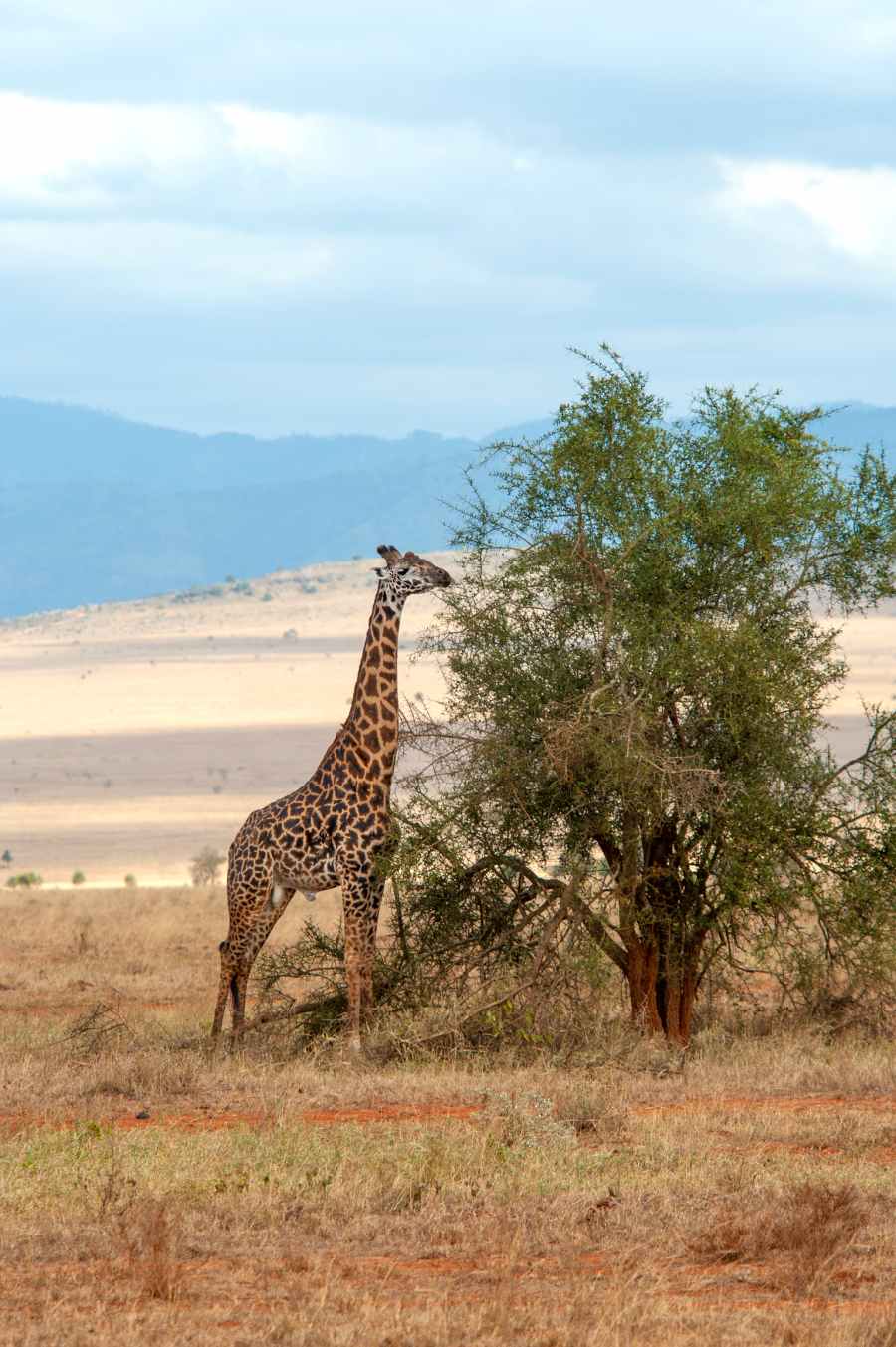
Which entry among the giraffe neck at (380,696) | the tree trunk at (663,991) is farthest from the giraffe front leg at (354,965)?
the tree trunk at (663,991)

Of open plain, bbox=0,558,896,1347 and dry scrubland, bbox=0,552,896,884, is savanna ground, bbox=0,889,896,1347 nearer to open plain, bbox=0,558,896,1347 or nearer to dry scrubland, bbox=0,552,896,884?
open plain, bbox=0,558,896,1347

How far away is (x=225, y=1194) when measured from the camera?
8.31 metres

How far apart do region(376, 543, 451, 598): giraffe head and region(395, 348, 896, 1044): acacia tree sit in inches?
12.6

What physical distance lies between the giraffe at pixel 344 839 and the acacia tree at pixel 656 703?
0.33 m

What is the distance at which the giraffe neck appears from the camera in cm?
1331

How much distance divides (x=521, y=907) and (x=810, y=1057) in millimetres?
2258

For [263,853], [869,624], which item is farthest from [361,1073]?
[869,624]

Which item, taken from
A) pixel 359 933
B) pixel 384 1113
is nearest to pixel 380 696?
pixel 359 933

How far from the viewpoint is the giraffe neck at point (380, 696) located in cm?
1331

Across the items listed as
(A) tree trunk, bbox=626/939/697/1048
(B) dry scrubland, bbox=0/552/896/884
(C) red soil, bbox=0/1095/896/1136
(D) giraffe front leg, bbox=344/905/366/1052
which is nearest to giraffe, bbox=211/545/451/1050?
(D) giraffe front leg, bbox=344/905/366/1052

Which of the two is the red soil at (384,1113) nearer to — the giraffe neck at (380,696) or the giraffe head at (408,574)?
the giraffe neck at (380,696)

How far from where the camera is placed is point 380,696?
44.0ft

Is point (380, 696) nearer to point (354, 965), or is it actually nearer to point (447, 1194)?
point (354, 965)

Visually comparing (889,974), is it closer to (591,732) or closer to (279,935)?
(591,732)
